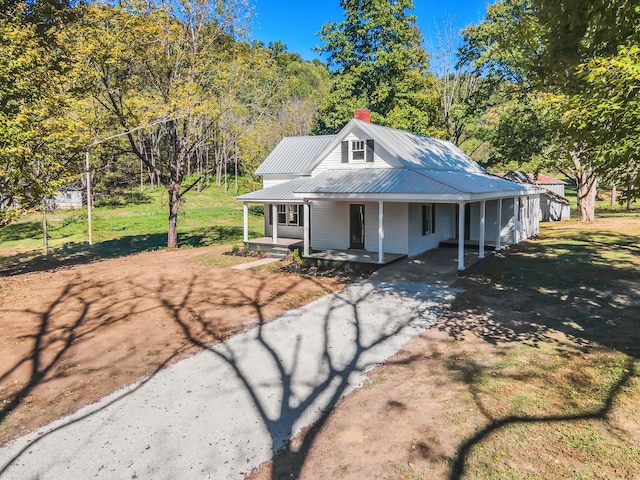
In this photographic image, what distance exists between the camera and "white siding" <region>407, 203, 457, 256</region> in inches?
714

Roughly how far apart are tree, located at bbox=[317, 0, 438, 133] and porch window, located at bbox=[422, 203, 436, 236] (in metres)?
14.0

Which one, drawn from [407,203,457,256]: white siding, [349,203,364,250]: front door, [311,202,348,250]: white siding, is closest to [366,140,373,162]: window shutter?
[349,203,364,250]: front door

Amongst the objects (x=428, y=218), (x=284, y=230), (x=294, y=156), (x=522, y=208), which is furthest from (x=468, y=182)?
(x=294, y=156)

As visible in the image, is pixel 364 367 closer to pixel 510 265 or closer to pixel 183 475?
pixel 183 475

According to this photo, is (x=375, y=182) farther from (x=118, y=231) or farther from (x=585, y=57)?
(x=118, y=231)

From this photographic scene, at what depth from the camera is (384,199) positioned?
52.9 ft

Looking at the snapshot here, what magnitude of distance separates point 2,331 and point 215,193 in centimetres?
4505

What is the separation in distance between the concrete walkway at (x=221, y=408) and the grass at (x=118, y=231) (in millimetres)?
17294

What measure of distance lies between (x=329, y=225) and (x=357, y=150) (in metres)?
3.65

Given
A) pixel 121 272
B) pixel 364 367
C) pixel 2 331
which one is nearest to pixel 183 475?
pixel 364 367

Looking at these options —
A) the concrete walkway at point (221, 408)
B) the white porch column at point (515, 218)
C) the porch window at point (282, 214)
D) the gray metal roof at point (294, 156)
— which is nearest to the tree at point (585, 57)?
the concrete walkway at point (221, 408)

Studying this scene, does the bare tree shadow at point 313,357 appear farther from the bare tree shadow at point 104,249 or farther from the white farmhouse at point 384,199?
the bare tree shadow at point 104,249

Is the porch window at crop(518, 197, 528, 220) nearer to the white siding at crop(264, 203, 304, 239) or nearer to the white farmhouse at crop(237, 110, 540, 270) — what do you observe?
the white farmhouse at crop(237, 110, 540, 270)

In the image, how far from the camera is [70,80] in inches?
653
